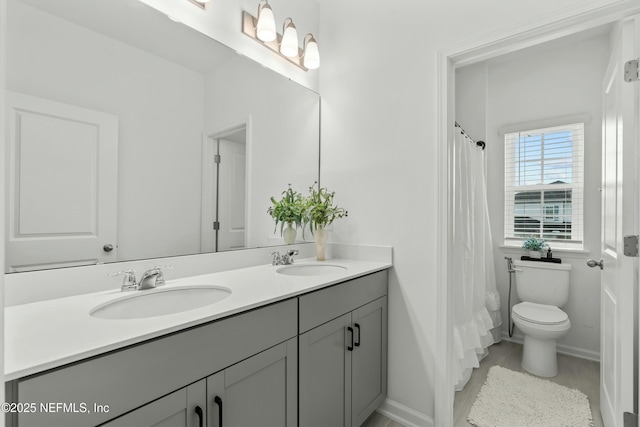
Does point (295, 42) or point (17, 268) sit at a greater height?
point (295, 42)

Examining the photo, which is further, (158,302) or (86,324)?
(158,302)

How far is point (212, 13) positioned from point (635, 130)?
6.40ft

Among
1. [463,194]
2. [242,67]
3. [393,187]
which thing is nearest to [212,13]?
[242,67]

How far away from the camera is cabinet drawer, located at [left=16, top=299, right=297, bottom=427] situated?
2.22 ft

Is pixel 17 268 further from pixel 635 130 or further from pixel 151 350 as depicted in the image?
pixel 635 130

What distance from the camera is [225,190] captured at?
167 cm

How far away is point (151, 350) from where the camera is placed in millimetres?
821

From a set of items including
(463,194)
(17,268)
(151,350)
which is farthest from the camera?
(463,194)

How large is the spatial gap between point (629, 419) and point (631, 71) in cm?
144

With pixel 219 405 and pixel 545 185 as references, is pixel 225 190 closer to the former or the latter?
pixel 219 405

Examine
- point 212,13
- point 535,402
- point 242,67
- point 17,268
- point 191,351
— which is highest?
point 212,13

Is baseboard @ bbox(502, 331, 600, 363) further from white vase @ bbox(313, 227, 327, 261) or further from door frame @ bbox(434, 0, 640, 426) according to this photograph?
white vase @ bbox(313, 227, 327, 261)

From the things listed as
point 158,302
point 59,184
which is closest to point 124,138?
point 59,184

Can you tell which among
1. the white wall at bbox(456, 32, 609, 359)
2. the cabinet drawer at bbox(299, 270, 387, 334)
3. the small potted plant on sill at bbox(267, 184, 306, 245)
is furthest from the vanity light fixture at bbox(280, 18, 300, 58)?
the white wall at bbox(456, 32, 609, 359)
